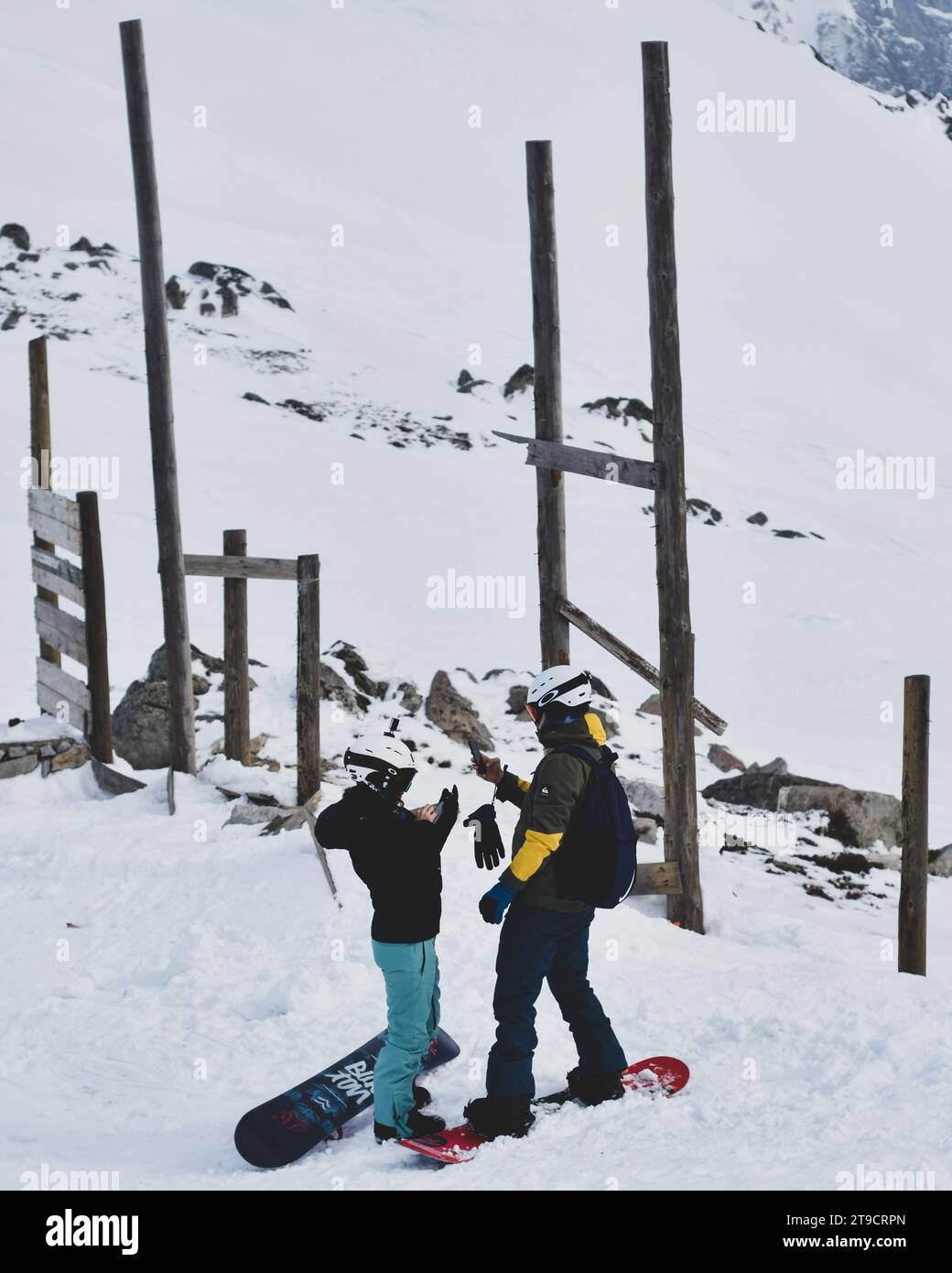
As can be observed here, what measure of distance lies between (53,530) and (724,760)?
771 cm

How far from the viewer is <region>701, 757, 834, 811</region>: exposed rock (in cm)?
1266

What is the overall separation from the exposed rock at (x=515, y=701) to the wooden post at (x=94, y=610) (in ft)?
16.4

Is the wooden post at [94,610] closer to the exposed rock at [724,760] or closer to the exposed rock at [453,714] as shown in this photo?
the exposed rock at [453,714]

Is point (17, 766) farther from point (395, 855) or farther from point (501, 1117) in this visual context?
Answer: point (501, 1117)

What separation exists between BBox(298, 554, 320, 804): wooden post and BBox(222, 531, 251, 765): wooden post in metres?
1.04

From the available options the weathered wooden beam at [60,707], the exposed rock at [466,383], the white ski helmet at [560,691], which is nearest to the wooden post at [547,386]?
the white ski helmet at [560,691]

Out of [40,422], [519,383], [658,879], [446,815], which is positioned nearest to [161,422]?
[40,422]

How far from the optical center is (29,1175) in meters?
5.10

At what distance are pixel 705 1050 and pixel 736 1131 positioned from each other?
0.93 m

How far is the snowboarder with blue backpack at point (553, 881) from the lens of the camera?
524cm

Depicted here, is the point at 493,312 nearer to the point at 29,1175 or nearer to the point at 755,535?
the point at 755,535

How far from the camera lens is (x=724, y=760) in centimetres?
1418

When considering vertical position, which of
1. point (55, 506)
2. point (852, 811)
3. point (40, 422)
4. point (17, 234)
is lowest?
point (852, 811)
